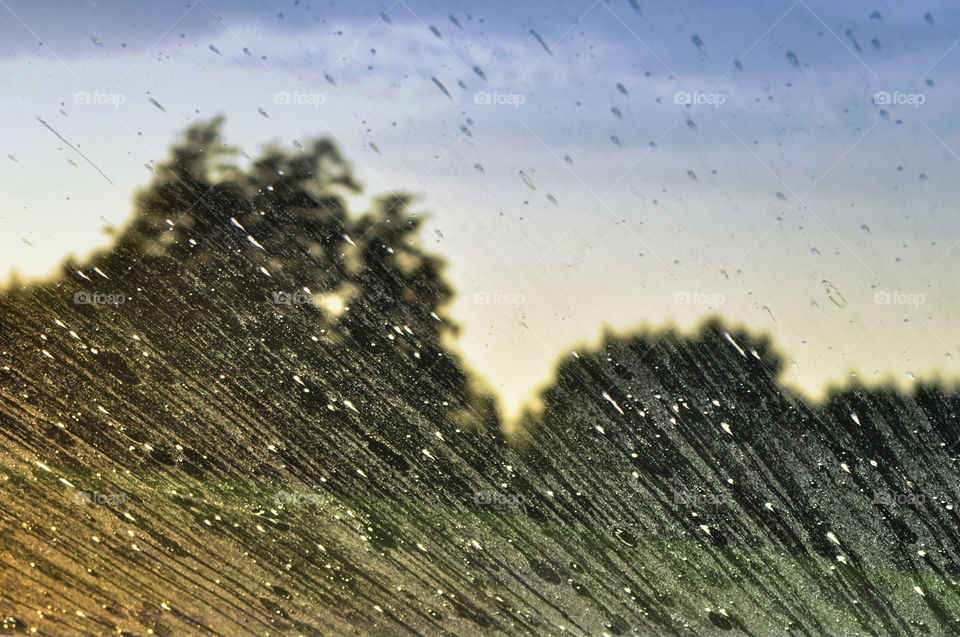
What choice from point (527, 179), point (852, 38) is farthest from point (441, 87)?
point (852, 38)

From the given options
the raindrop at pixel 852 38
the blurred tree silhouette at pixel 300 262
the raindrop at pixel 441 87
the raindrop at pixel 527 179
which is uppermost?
the raindrop at pixel 852 38

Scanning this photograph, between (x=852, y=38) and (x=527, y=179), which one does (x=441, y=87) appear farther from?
(x=852, y=38)

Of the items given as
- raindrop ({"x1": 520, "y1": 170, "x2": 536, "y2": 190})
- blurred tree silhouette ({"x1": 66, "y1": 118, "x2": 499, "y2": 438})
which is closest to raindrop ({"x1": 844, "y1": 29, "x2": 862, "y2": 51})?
raindrop ({"x1": 520, "y1": 170, "x2": 536, "y2": 190})

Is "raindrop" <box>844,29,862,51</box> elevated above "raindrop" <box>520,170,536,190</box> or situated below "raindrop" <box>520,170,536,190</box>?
above

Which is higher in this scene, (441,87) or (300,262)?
(441,87)

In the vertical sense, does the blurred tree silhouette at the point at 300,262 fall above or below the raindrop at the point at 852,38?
below

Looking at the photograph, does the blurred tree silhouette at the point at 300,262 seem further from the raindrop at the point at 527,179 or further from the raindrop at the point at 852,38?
the raindrop at the point at 852,38

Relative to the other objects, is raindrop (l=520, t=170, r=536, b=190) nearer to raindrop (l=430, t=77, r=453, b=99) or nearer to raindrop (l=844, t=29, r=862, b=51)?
raindrop (l=430, t=77, r=453, b=99)

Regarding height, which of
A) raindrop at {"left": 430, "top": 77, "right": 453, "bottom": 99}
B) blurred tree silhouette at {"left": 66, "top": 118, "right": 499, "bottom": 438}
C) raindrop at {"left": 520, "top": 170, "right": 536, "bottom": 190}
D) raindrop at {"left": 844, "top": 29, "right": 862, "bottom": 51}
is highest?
raindrop at {"left": 844, "top": 29, "right": 862, "bottom": 51}

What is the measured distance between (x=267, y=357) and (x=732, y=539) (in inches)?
30.3

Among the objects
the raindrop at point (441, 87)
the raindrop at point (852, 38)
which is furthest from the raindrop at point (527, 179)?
the raindrop at point (852, 38)

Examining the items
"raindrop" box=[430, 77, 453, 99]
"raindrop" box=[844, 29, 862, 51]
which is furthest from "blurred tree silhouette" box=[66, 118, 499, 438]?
"raindrop" box=[844, 29, 862, 51]

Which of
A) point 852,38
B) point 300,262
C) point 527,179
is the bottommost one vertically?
point 300,262

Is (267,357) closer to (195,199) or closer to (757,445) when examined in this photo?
(195,199)
